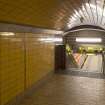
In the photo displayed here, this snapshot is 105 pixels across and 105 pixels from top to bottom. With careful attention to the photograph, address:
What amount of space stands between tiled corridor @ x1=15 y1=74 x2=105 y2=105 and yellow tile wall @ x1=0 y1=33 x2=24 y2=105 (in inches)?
26.4

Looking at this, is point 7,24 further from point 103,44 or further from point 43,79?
point 103,44

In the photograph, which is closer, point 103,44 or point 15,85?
point 15,85

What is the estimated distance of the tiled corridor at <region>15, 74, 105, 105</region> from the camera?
5.75 m

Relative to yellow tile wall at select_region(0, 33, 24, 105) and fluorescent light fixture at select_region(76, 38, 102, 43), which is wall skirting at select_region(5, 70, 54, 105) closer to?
yellow tile wall at select_region(0, 33, 24, 105)


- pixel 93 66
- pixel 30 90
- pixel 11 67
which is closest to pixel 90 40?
pixel 93 66

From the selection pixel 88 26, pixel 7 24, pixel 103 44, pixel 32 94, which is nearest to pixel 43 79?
pixel 32 94

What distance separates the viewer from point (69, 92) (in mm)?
6684

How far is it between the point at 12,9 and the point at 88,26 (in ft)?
38.7

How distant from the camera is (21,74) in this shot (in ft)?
19.0

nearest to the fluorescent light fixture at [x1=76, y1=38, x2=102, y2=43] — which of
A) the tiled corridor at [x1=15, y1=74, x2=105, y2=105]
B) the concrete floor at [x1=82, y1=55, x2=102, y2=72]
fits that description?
the concrete floor at [x1=82, y1=55, x2=102, y2=72]

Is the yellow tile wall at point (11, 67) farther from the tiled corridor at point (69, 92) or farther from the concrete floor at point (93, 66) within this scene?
the concrete floor at point (93, 66)

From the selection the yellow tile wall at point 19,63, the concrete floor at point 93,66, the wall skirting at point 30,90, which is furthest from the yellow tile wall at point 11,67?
the concrete floor at point 93,66

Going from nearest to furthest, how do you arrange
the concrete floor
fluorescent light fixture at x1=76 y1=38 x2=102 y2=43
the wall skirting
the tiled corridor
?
the wall skirting, the tiled corridor, the concrete floor, fluorescent light fixture at x1=76 y1=38 x2=102 y2=43

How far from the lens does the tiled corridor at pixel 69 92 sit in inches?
226
